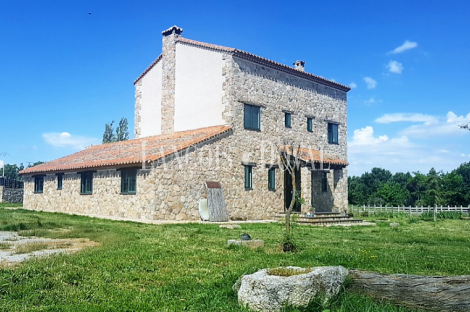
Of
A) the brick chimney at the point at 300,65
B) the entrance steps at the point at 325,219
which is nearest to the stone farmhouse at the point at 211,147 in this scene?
the entrance steps at the point at 325,219

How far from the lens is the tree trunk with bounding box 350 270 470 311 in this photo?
4781mm

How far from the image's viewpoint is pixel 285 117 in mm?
25859

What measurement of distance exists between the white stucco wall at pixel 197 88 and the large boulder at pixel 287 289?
700 inches

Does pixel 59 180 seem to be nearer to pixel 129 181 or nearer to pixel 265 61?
pixel 129 181

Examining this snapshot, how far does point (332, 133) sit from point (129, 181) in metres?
15.7

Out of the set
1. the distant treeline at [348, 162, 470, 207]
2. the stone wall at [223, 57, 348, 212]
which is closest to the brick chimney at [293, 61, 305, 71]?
the stone wall at [223, 57, 348, 212]

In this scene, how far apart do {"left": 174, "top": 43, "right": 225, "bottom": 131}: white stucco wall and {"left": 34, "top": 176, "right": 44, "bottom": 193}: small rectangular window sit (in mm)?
10097

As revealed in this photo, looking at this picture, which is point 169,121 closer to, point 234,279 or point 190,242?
point 190,242

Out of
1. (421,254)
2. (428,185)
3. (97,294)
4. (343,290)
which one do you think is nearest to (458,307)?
(343,290)

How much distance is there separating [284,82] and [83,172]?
13.1 meters

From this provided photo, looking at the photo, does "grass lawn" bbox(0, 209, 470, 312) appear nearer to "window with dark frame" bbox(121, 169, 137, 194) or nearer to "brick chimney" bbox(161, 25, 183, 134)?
"window with dark frame" bbox(121, 169, 137, 194)

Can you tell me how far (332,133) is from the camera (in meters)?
29.8

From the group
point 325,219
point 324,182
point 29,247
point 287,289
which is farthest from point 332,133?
point 287,289

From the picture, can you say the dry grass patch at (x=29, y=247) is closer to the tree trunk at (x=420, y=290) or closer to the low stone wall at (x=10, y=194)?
the tree trunk at (x=420, y=290)
